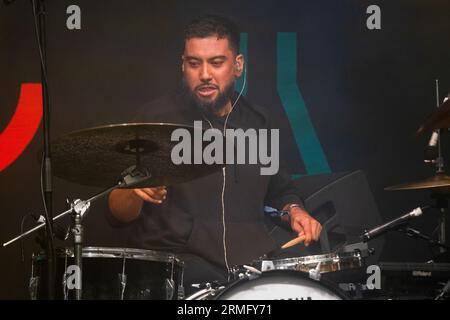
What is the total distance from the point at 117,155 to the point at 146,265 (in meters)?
0.47

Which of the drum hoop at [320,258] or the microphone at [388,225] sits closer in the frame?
the drum hoop at [320,258]

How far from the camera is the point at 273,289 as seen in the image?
9.93ft

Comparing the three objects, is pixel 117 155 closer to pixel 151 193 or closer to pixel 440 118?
pixel 151 193

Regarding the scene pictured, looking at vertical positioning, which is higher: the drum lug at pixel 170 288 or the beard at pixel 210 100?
the beard at pixel 210 100

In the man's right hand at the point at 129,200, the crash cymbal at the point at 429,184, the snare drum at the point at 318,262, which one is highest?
the crash cymbal at the point at 429,184

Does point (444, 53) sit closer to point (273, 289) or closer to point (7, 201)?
point (273, 289)

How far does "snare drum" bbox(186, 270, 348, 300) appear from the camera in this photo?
9.80 ft

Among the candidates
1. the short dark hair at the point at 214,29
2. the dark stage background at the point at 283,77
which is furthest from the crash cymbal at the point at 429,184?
the short dark hair at the point at 214,29

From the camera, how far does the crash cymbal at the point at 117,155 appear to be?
2.79 m

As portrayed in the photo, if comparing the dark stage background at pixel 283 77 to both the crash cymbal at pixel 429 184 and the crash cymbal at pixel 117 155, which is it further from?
the crash cymbal at pixel 117 155

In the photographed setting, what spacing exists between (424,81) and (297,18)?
68 cm

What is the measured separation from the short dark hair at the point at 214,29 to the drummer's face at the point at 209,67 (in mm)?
20

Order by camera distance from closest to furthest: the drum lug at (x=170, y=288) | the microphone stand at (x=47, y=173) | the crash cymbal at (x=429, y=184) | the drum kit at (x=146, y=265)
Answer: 1. the microphone stand at (x=47, y=173)
2. the drum kit at (x=146, y=265)
3. the drum lug at (x=170, y=288)
4. the crash cymbal at (x=429, y=184)
